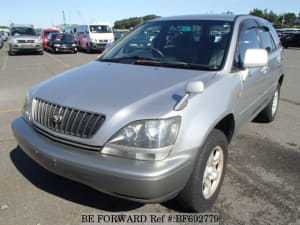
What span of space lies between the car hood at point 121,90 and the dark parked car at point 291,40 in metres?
26.5

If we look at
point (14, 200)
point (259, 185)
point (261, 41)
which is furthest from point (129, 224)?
point (261, 41)

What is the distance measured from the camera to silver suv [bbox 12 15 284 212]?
2043 mm

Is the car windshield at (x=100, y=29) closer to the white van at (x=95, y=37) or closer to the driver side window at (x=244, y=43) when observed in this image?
the white van at (x=95, y=37)

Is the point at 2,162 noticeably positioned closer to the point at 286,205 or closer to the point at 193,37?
the point at 193,37

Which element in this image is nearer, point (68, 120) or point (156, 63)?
point (68, 120)

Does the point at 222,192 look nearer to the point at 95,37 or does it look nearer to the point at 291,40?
the point at 95,37

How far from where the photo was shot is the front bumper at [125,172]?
1.98 meters

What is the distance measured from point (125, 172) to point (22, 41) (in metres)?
17.2

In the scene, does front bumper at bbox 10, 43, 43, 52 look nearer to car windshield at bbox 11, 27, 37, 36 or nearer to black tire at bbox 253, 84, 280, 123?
car windshield at bbox 11, 27, 37, 36

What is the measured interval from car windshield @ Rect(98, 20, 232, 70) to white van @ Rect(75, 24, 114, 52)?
16435 millimetres

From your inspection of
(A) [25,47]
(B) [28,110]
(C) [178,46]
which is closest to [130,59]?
(C) [178,46]

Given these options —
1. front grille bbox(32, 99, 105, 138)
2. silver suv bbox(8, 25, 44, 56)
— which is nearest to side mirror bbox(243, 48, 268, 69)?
front grille bbox(32, 99, 105, 138)

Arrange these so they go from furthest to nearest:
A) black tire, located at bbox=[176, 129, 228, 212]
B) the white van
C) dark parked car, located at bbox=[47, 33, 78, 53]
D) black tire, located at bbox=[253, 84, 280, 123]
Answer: the white van < dark parked car, located at bbox=[47, 33, 78, 53] < black tire, located at bbox=[253, 84, 280, 123] < black tire, located at bbox=[176, 129, 228, 212]

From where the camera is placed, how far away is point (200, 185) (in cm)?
234
